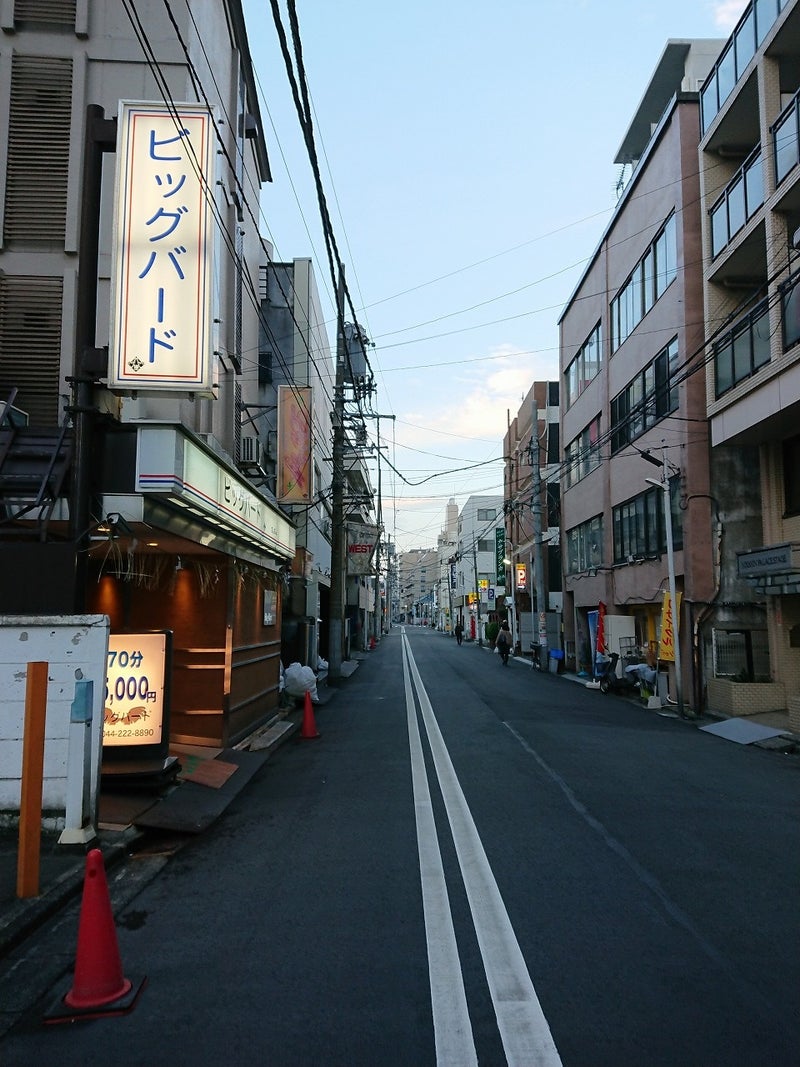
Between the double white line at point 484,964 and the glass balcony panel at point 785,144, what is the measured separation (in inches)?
566

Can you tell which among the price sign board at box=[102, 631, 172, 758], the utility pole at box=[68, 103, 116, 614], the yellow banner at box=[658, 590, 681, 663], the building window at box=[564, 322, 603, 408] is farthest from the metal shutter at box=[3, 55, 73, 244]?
the building window at box=[564, 322, 603, 408]

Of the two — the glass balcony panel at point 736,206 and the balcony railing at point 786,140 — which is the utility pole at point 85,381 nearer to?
the balcony railing at point 786,140

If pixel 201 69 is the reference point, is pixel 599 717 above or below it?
below

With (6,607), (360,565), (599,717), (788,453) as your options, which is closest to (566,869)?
(6,607)

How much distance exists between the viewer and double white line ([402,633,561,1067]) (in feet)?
12.2

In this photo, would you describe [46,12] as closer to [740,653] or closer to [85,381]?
[85,381]

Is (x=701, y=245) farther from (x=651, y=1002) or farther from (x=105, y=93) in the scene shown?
(x=651, y=1002)

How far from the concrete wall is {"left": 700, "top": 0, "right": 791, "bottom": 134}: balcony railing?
58.2ft

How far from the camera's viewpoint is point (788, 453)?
18.2 meters

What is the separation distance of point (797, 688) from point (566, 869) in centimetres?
1299

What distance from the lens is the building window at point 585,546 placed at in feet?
100

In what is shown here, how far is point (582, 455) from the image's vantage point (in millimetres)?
31953

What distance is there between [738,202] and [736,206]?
0.14 metres

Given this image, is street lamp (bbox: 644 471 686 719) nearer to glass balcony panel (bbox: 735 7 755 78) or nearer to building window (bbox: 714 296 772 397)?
building window (bbox: 714 296 772 397)
